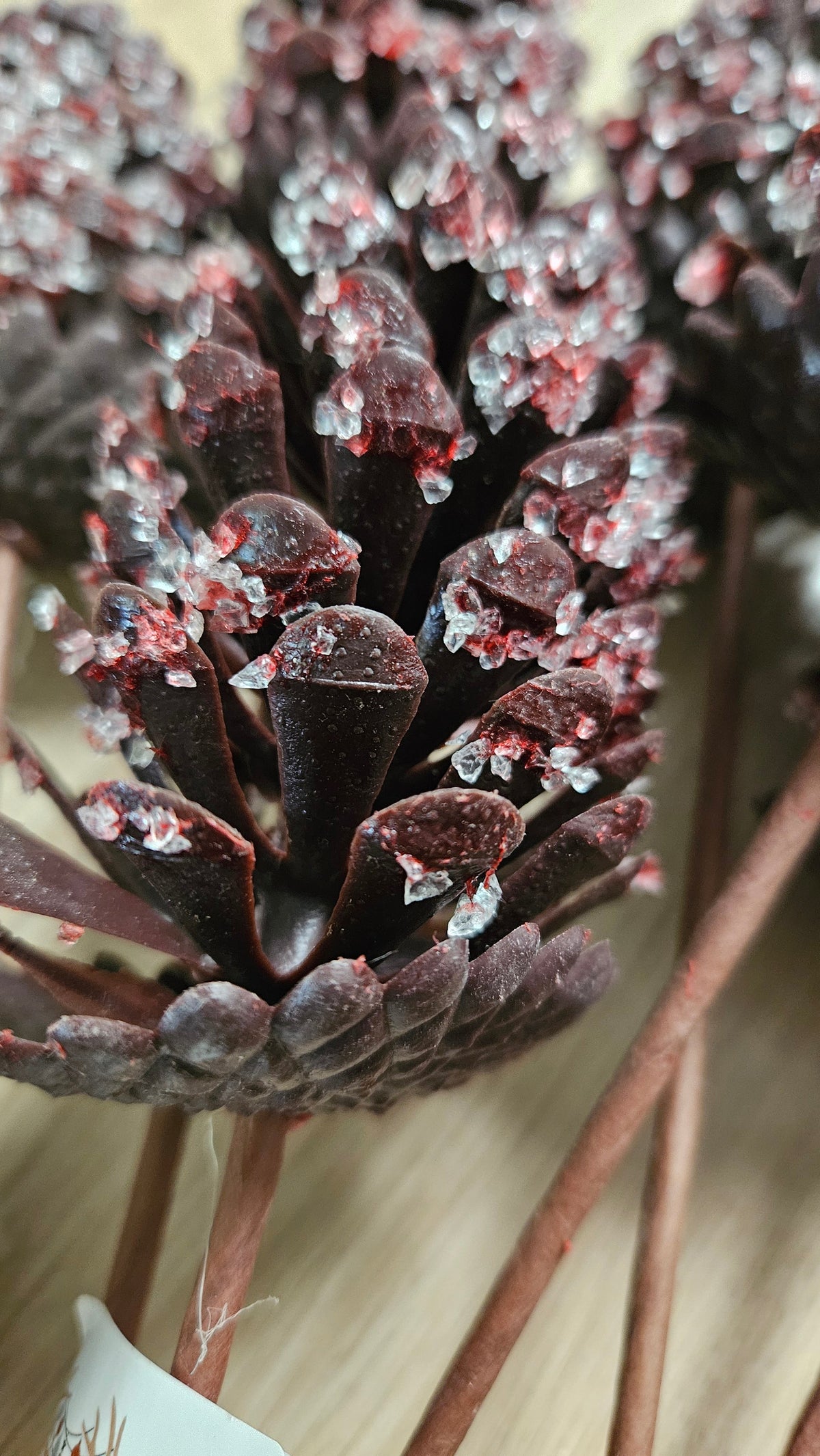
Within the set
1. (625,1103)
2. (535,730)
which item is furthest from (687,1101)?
(535,730)

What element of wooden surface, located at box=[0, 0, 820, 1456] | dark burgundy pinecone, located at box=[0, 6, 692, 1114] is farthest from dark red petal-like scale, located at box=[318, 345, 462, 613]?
wooden surface, located at box=[0, 0, 820, 1456]

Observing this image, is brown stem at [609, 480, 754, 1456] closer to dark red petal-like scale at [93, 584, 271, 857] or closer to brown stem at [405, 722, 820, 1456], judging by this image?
brown stem at [405, 722, 820, 1456]

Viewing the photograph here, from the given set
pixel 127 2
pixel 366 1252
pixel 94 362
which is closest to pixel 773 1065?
pixel 366 1252

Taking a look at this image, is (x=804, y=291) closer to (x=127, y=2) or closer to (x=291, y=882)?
(x=291, y=882)

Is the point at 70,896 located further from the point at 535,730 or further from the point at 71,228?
the point at 71,228

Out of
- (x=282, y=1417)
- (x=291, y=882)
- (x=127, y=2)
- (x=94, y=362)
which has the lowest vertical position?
(x=282, y=1417)
